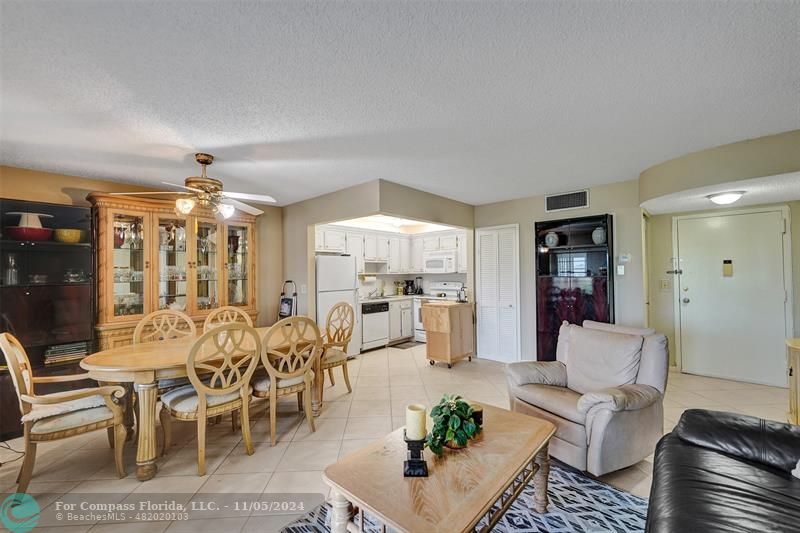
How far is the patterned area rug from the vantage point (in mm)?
1695

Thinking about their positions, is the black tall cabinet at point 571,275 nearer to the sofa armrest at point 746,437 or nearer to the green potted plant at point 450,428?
the sofa armrest at point 746,437

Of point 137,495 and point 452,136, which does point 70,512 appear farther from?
point 452,136

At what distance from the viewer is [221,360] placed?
2.41 m

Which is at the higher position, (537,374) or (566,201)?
(566,201)

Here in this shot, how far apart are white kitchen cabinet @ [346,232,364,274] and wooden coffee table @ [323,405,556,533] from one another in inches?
162

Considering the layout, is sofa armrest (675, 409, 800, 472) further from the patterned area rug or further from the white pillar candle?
the white pillar candle

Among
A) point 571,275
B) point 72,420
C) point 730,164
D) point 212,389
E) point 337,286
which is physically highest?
point 730,164

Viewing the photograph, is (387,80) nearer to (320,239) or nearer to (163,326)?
(163,326)

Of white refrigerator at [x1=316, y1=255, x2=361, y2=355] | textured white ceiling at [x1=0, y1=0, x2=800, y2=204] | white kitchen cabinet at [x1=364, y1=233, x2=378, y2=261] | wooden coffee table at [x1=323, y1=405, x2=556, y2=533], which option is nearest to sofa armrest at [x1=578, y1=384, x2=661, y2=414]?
wooden coffee table at [x1=323, y1=405, x2=556, y2=533]

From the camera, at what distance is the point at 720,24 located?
132 cm

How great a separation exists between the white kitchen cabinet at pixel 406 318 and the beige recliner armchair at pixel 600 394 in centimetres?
359

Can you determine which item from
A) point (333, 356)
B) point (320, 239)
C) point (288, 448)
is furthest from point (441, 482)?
point (320, 239)

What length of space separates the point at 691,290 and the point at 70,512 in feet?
20.2

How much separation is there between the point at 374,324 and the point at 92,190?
399 centimetres
